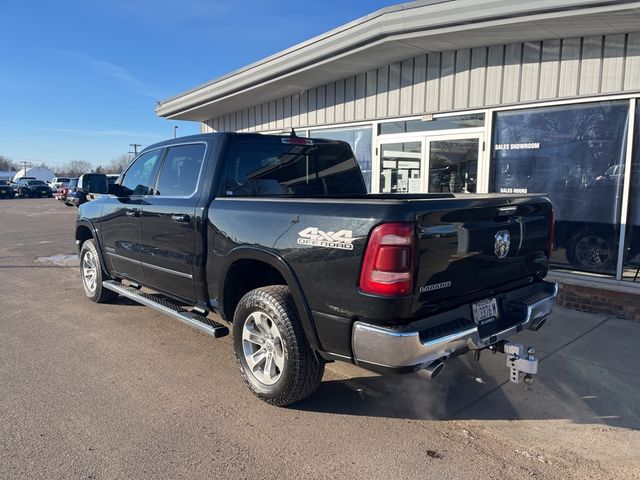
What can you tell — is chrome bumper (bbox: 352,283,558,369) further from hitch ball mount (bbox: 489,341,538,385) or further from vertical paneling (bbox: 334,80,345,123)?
vertical paneling (bbox: 334,80,345,123)

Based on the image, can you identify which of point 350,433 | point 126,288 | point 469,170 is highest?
point 469,170

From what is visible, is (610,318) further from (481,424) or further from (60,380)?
(60,380)

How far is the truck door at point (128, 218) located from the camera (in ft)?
16.9

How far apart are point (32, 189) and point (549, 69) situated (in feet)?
166

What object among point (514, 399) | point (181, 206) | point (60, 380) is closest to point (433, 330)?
point (514, 399)

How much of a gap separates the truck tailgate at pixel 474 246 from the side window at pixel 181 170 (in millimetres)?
2315

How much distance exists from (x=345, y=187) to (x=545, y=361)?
2505mm

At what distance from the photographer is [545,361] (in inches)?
180

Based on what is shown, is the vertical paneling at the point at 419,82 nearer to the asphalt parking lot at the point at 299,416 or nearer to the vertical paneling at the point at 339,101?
the vertical paneling at the point at 339,101

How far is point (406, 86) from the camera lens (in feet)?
26.2

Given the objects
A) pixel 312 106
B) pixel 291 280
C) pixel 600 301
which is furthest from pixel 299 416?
pixel 312 106

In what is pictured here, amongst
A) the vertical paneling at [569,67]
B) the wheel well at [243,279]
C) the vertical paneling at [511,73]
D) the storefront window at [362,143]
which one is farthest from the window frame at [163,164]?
the vertical paneling at [569,67]

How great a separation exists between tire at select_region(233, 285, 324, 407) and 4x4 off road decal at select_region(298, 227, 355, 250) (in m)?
0.49

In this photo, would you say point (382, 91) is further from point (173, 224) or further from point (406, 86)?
point (173, 224)
